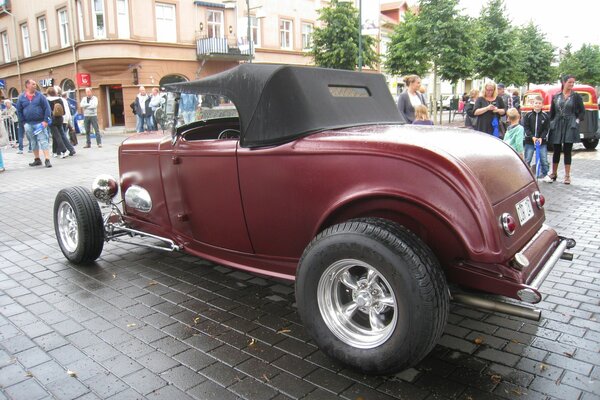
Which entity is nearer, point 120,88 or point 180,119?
point 180,119

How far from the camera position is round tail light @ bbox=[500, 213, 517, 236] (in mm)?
2570

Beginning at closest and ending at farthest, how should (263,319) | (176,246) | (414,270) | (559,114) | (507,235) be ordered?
(414,270), (507,235), (263,319), (176,246), (559,114)

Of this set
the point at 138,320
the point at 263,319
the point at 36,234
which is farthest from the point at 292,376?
the point at 36,234

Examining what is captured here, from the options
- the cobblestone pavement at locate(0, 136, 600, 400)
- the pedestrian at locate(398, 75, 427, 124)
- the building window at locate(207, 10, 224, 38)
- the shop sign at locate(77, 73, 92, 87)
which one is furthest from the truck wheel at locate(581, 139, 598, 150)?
A: the shop sign at locate(77, 73, 92, 87)

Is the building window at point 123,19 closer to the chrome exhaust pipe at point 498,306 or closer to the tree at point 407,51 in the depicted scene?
the tree at point 407,51

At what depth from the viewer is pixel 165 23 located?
1049 inches

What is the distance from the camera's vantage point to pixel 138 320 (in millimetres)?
3436

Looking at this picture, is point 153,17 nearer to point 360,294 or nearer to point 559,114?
point 559,114

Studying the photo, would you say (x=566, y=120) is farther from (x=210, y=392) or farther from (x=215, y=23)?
(x=215, y=23)

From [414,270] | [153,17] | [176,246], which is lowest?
[176,246]

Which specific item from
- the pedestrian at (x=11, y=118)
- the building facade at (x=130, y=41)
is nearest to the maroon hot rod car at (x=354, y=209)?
the pedestrian at (x=11, y=118)

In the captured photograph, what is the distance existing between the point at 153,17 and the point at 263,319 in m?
25.8

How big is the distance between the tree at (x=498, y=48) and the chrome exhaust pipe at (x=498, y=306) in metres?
25.4

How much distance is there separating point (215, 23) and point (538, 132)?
2414 cm
